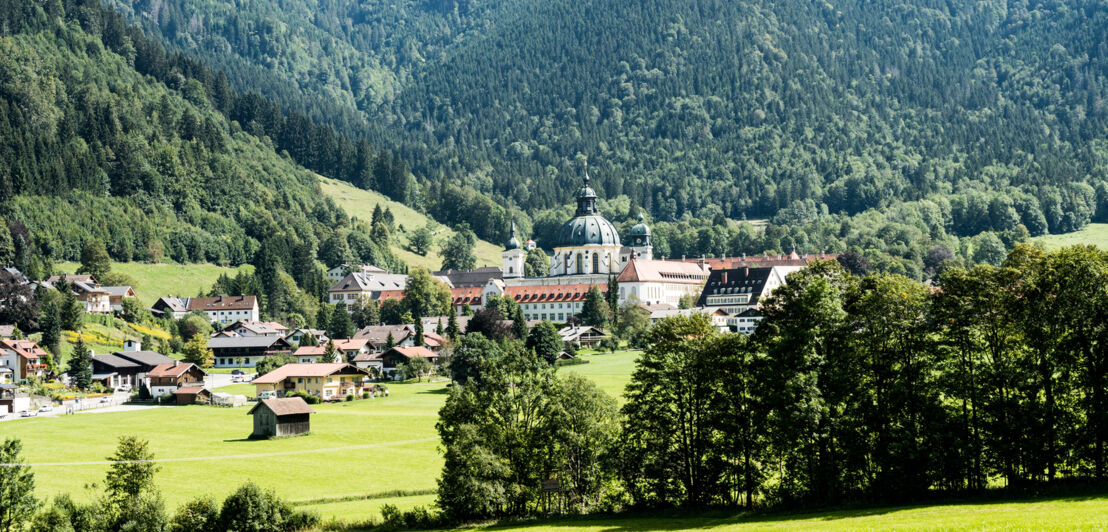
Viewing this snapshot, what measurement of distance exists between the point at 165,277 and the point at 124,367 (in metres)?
67.2

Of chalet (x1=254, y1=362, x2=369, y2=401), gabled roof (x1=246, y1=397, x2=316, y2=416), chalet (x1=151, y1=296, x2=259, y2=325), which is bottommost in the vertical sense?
gabled roof (x1=246, y1=397, x2=316, y2=416)

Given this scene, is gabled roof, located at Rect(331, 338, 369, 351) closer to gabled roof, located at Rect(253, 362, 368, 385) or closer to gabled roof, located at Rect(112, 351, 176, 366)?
gabled roof, located at Rect(112, 351, 176, 366)

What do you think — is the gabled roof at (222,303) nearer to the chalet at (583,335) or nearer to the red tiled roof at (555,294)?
the red tiled roof at (555,294)

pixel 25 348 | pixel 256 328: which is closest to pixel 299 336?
pixel 256 328

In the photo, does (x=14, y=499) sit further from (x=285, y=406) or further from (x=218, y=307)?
(x=218, y=307)

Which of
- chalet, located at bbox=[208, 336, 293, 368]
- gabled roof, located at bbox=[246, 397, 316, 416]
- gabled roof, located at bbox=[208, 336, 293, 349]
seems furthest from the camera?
gabled roof, located at bbox=[208, 336, 293, 349]

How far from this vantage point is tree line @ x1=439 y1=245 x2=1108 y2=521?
43750 mm

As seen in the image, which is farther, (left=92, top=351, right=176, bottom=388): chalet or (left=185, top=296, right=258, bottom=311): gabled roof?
(left=185, top=296, right=258, bottom=311): gabled roof

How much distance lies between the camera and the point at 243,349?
148m

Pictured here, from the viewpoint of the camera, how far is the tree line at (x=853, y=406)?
43.8 meters

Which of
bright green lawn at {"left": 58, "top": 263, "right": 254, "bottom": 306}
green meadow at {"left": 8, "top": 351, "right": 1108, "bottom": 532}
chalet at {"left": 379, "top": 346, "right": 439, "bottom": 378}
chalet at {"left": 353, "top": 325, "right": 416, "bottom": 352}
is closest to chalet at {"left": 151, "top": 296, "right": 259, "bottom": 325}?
bright green lawn at {"left": 58, "top": 263, "right": 254, "bottom": 306}

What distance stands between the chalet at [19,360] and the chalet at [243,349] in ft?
94.9

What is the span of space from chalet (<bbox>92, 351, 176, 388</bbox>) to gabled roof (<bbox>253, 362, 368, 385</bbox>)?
1470 cm

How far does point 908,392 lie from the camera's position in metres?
45.2
